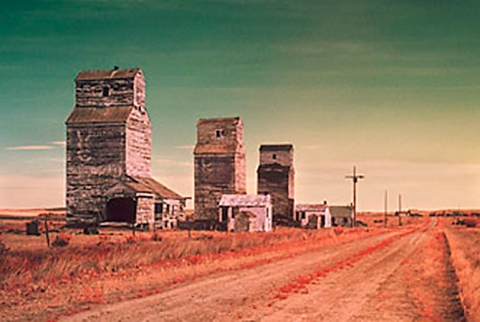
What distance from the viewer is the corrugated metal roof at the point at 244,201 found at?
5044 cm

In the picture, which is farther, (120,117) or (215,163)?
(215,163)

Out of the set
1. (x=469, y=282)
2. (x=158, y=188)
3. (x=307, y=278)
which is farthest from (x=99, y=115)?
(x=469, y=282)

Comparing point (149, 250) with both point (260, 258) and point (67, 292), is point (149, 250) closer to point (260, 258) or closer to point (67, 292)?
point (260, 258)

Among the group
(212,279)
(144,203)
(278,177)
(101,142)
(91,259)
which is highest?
(101,142)

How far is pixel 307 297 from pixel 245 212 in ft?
117

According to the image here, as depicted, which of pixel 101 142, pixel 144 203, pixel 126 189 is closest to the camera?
pixel 126 189

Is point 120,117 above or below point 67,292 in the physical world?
above

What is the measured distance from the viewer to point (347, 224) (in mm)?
81750

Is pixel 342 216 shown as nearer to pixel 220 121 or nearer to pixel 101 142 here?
pixel 220 121

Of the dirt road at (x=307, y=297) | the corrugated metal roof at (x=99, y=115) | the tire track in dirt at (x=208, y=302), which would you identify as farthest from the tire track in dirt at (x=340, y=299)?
the corrugated metal roof at (x=99, y=115)

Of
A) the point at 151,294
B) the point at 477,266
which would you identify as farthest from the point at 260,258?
the point at 151,294

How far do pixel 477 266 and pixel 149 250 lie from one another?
41.5 ft

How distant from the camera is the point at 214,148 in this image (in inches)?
2212

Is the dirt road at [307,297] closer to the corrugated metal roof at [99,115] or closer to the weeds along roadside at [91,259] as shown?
the weeds along roadside at [91,259]
